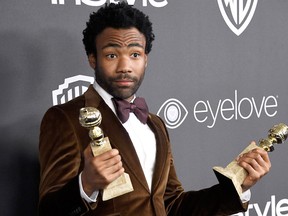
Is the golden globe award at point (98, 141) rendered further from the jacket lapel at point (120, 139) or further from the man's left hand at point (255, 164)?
the man's left hand at point (255, 164)

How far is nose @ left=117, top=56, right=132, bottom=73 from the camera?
135cm

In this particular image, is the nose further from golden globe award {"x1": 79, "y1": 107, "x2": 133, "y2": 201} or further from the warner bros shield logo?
the warner bros shield logo

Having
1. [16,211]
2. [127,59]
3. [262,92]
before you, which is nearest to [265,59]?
[262,92]

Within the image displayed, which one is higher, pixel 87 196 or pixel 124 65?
pixel 124 65

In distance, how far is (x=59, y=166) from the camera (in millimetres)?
1279

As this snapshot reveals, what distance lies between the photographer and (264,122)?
2.25 metres

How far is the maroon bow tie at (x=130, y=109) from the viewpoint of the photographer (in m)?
1.38

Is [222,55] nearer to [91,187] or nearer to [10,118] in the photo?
[10,118]

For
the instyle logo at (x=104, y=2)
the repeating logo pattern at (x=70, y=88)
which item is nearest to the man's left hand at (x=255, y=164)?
the repeating logo pattern at (x=70, y=88)

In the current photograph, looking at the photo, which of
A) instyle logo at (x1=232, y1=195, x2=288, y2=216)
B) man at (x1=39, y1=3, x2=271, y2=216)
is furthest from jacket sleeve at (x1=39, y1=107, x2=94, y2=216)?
instyle logo at (x1=232, y1=195, x2=288, y2=216)

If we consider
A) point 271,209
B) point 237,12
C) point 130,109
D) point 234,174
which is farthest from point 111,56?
point 271,209

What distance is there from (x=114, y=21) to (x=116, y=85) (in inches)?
6.2

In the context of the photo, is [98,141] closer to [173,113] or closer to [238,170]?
→ [238,170]

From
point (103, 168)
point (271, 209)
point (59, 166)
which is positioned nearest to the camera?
point (103, 168)
